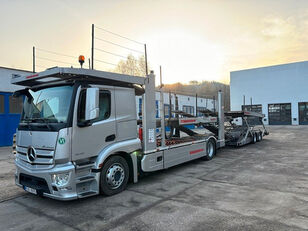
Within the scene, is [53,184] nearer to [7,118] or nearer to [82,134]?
[82,134]

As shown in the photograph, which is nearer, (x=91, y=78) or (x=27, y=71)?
(x=91, y=78)

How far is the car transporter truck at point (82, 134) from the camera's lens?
167 inches

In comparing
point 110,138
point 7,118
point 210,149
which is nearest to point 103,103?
point 110,138

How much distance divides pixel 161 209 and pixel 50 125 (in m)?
2.63

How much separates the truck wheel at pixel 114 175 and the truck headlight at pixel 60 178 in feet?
2.53

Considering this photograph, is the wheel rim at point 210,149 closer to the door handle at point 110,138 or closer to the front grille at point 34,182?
the door handle at point 110,138

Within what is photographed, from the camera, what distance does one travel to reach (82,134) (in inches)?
177

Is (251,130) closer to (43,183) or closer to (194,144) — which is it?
(194,144)

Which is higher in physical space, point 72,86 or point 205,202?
point 72,86

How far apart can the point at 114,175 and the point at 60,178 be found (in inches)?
47.1

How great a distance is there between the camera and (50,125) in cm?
432

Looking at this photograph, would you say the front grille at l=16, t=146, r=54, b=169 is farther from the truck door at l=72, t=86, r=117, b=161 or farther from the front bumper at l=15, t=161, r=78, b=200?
the truck door at l=72, t=86, r=117, b=161

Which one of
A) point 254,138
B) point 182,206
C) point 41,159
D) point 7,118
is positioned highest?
point 7,118

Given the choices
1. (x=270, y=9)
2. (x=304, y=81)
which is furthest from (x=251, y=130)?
(x=304, y=81)
